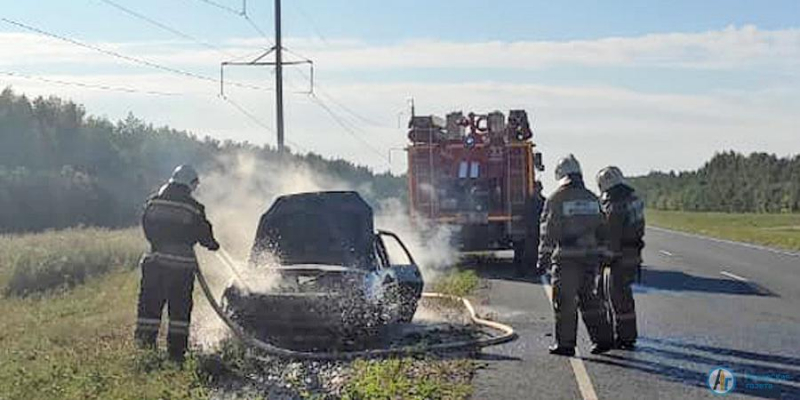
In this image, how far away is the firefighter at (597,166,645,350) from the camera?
11062 mm

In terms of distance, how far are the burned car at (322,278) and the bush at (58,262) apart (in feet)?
33.2

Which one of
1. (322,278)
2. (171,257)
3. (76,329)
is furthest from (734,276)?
(171,257)

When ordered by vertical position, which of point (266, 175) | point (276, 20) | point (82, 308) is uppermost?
point (276, 20)

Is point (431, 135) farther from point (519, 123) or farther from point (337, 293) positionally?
point (337, 293)

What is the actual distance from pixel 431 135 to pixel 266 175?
861 cm

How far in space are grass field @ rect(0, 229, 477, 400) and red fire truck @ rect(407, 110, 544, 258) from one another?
1835mm

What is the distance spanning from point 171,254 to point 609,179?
4.45 metres

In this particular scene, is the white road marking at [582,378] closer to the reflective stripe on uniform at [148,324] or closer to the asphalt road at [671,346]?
the asphalt road at [671,346]

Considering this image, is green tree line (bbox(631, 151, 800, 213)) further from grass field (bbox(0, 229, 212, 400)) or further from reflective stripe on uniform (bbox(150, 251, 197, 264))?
reflective stripe on uniform (bbox(150, 251, 197, 264))

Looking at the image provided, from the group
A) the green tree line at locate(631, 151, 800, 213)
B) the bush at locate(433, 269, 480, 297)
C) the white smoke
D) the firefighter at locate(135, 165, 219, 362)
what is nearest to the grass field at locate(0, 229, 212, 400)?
the firefighter at locate(135, 165, 219, 362)

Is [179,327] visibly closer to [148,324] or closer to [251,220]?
[148,324]

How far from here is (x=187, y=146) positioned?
79000 mm

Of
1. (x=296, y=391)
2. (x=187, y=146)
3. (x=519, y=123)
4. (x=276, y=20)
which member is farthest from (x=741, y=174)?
(x=296, y=391)

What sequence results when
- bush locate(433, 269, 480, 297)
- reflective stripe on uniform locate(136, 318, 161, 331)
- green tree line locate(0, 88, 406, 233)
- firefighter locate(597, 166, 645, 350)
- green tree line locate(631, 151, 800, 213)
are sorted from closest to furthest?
reflective stripe on uniform locate(136, 318, 161, 331) → firefighter locate(597, 166, 645, 350) → bush locate(433, 269, 480, 297) → green tree line locate(0, 88, 406, 233) → green tree line locate(631, 151, 800, 213)
